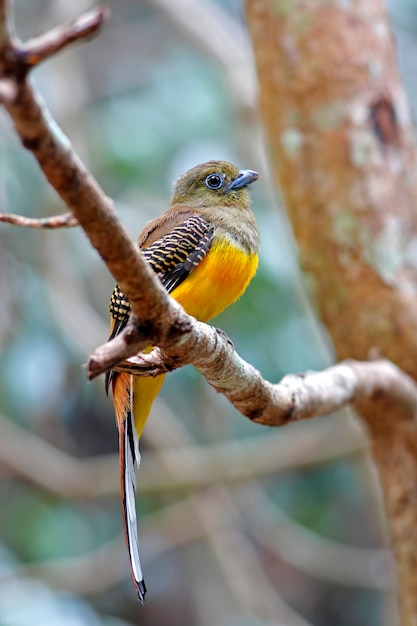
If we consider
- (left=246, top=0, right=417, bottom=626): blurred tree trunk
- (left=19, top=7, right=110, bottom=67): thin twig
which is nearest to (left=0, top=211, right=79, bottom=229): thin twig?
(left=19, top=7, right=110, bottom=67): thin twig

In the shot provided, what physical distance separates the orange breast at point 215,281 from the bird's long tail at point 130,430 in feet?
0.76

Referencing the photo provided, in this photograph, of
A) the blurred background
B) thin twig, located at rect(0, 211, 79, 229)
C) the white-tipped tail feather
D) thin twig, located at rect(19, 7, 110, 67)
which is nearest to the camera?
thin twig, located at rect(19, 7, 110, 67)

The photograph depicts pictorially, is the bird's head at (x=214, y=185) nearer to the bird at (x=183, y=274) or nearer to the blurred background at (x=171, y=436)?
the bird at (x=183, y=274)

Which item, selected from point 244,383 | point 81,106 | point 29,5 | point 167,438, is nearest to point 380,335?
point 244,383

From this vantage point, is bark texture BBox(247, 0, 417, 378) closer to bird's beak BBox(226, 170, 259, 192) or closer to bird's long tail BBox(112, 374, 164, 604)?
bird's beak BBox(226, 170, 259, 192)

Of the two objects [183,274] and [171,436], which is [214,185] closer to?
[183,274]

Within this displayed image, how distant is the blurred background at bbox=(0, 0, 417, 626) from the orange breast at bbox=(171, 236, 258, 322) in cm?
159

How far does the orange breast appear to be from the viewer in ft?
7.45

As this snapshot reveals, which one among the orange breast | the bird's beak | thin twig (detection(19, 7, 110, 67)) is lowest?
thin twig (detection(19, 7, 110, 67))

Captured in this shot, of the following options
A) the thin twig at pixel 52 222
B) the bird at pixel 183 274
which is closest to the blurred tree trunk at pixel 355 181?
the bird at pixel 183 274

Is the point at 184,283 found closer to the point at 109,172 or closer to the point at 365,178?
the point at 365,178

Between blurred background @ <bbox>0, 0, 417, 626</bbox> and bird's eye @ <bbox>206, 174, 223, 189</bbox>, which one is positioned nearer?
bird's eye @ <bbox>206, 174, 223, 189</bbox>

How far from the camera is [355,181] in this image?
2.97 m

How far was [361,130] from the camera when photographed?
300 centimetres
